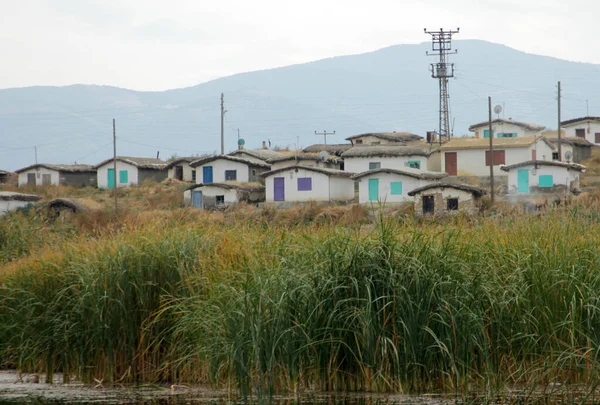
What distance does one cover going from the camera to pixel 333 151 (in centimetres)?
7425

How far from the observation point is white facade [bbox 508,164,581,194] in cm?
5166

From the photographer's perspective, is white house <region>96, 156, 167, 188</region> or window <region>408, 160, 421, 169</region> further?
white house <region>96, 156, 167, 188</region>

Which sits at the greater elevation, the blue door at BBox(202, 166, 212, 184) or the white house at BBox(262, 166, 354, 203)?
the blue door at BBox(202, 166, 212, 184)

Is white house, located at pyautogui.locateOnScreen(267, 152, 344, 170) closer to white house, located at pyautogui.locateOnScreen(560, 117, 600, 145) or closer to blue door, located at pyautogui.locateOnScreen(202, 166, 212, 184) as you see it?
blue door, located at pyautogui.locateOnScreen(202, 166, 212, 184)

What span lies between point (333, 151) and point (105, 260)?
61078mm

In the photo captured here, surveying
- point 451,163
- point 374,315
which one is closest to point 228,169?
point 451,163

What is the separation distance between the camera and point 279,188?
185 ft

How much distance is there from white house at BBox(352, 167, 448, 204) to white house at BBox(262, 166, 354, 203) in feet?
7.04

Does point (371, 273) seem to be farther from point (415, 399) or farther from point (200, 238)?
point (200, 238)

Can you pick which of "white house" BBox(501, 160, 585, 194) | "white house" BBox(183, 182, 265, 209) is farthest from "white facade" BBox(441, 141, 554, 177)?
"white house" BBox(183, 182, 265, 209)

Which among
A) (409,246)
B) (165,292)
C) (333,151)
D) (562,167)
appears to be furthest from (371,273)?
(333,151)

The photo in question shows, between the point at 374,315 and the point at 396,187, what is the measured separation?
141 ft

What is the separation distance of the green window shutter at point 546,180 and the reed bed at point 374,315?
4046 cm

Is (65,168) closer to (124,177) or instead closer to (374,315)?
(124,177)
